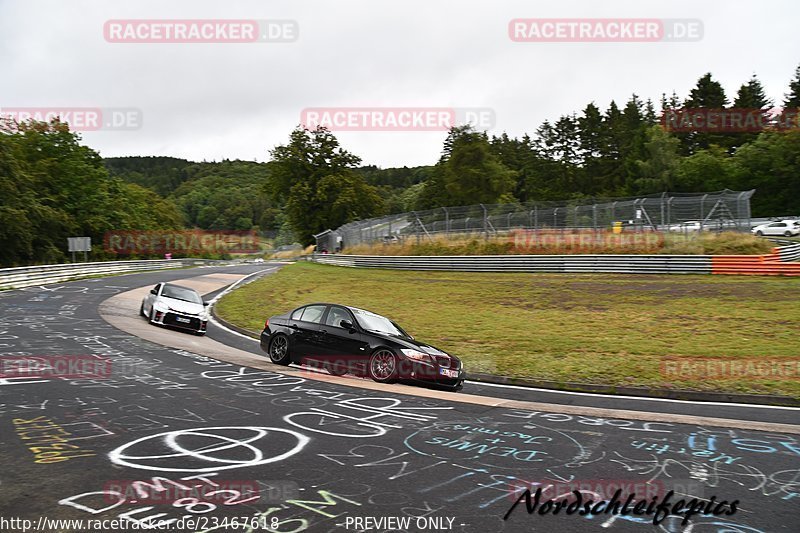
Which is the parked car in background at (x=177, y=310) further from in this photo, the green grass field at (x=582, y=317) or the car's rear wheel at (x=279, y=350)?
the car's rear wheel at (x=279, y=350)

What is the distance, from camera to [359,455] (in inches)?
267

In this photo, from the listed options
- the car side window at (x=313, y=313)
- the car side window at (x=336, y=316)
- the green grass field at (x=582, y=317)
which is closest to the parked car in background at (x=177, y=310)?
the green grass field at (x=582, y=317)

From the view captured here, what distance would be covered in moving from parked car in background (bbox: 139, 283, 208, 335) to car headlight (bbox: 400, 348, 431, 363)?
9933mm

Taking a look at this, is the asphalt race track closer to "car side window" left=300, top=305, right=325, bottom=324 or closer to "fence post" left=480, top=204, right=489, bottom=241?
"car side window" left=300, top=305, right=325, bottom=324

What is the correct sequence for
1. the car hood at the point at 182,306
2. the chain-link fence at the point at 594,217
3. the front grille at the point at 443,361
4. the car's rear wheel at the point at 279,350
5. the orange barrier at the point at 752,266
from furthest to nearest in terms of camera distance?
the chain-link fence at the point at 594,217 < the orange barrier at the point at 752,266 < the car hood at the point at 182,306 < the car's rear wheel at the point at 279,350 < the front grille at the point at 443,361

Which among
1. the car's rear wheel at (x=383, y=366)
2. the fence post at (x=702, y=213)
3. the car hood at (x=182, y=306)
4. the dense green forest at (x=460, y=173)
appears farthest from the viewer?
the dense green forest at (x=460, y=173)

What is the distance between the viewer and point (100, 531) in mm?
4684

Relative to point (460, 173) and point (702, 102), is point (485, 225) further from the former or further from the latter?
point (702, 102)

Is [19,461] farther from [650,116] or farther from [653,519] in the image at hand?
[650,116]

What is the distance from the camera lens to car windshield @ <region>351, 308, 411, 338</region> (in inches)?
488

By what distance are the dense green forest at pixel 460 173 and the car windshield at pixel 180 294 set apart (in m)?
37.1

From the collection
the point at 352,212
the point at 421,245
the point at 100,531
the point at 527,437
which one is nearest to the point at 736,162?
the point at 352,212

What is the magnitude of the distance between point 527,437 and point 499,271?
2760 cm

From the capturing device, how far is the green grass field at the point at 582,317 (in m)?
13.1
